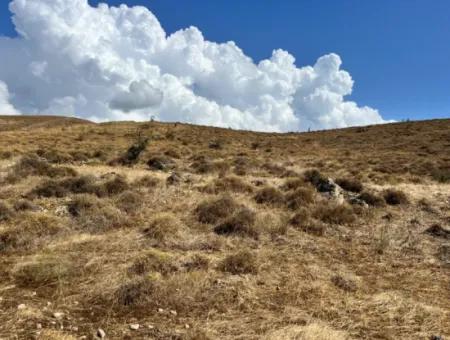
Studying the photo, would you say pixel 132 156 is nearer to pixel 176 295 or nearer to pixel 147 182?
pixel 147 182

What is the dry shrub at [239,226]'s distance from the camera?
10.2m

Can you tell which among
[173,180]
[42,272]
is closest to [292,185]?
[173,180]

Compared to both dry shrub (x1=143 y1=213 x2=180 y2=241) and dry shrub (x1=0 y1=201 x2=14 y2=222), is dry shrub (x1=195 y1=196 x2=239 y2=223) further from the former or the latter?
dry shrub (x1=0 y1=201 x2=14 y2=222)

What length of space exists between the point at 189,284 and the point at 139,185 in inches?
360

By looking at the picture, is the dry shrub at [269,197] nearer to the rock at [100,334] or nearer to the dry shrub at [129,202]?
the dry shrub at [129,202]

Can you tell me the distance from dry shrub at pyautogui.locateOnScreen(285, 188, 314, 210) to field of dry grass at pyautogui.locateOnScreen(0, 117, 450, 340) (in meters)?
0.11

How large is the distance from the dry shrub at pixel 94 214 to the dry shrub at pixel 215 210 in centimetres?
216

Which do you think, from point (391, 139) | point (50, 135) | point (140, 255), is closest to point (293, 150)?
point (391, 139)

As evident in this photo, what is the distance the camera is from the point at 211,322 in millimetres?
5812

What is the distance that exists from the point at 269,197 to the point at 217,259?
233 inches

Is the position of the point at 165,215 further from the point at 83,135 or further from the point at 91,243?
the point at 83,135

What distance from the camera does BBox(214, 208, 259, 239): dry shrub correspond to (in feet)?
33.6

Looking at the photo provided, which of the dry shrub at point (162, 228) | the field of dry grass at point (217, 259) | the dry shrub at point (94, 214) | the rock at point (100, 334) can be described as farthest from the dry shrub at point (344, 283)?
the dry shrub at point (94, 214)

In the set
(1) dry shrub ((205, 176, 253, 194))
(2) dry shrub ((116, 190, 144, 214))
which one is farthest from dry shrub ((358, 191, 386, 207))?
(2) dry shrub ((116, 190, 144, 214))
